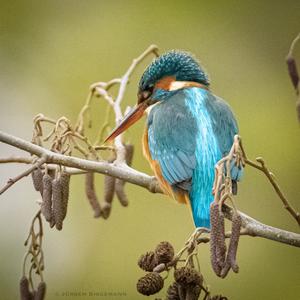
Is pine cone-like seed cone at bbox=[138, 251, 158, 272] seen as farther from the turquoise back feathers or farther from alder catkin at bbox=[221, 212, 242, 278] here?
the turquoise back feathers

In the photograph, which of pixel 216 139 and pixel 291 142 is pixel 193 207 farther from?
pixel 291 142

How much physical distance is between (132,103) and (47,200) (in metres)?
1.85

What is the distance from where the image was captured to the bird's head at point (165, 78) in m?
2.91

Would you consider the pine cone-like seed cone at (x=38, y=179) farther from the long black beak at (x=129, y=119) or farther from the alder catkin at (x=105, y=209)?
the long black beak at (x=129, y=119)

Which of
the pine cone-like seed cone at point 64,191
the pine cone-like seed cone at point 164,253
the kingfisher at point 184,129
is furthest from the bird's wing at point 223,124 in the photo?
the pine cone-like seed cone at point 164,253

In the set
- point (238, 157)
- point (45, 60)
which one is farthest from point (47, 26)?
point (238, 157)

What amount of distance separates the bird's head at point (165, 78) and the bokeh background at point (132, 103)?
35.7 inches

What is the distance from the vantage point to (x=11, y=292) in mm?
3918

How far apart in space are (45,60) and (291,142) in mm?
1372

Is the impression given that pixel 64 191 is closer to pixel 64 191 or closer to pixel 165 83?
pixel 64 191

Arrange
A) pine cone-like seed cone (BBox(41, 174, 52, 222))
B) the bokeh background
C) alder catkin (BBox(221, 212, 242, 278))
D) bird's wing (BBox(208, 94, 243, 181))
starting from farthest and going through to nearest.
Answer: the bokeh background, bird's wing (BBox(208, 94, 243, 181)), pine cone-like seed cone (BBox(41, 174, 52, 222)), alder catkin (BBox(221, 212, 242, 278))

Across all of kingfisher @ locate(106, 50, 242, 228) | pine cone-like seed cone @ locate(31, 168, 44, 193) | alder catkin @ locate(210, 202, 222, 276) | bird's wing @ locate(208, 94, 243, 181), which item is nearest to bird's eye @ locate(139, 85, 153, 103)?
kingfisher @ locate(106, 50, 242, 228)

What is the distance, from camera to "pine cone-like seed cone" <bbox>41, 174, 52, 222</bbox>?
2105mm

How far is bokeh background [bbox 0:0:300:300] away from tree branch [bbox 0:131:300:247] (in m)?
1.40
